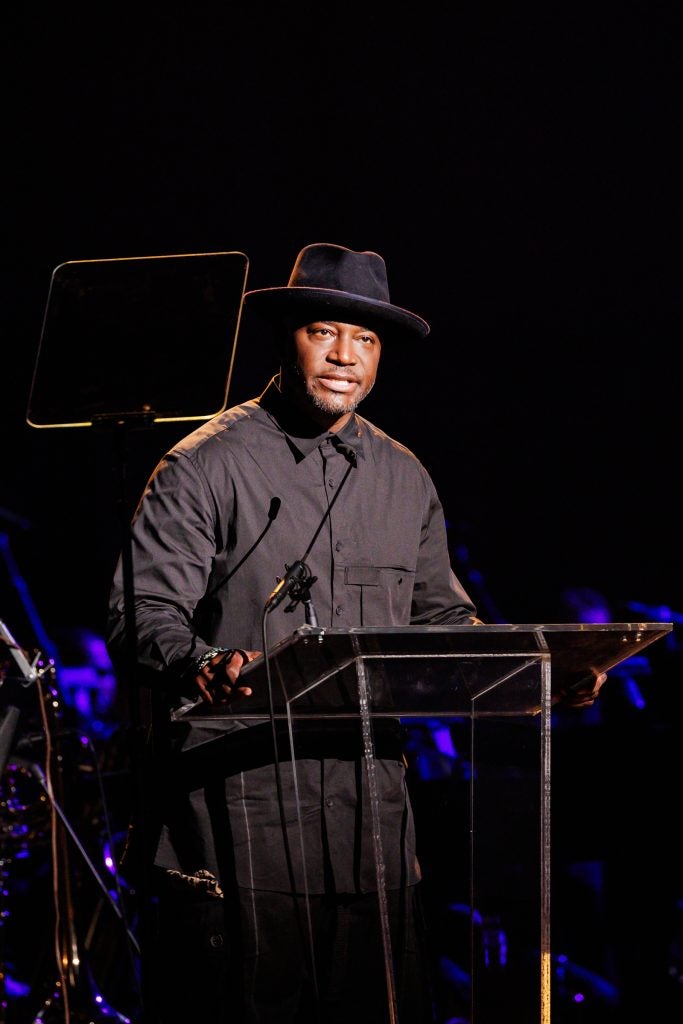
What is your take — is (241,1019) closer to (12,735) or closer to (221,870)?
(221,870)

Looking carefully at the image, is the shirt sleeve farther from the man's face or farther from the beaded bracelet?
the man's face

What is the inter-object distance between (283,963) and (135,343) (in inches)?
48.9

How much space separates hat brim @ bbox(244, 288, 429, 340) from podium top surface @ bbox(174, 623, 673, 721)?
1006mm

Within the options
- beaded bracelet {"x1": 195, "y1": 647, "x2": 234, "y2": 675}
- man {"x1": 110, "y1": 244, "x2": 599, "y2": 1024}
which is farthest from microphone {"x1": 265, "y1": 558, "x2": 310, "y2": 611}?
beaded bracelet {"x1": 195, "y1": 647, "x2": 234, "y2": 675}

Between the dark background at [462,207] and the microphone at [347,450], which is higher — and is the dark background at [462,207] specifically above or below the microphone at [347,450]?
above

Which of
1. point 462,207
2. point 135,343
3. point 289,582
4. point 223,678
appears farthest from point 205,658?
point 462,207

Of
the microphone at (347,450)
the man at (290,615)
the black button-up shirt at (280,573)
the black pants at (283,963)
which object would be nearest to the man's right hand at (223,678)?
the man at (290,615)

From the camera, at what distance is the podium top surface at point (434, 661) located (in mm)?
1657

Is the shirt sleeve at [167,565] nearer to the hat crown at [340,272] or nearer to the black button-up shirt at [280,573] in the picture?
the black button-up shirt at [280,573]

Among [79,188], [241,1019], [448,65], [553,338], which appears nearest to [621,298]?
[553,338]

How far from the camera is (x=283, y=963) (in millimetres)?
2127

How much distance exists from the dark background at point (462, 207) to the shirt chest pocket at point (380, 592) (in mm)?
2518

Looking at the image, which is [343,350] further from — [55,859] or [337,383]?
[55,859]

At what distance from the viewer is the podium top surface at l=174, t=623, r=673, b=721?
65.2 inches
